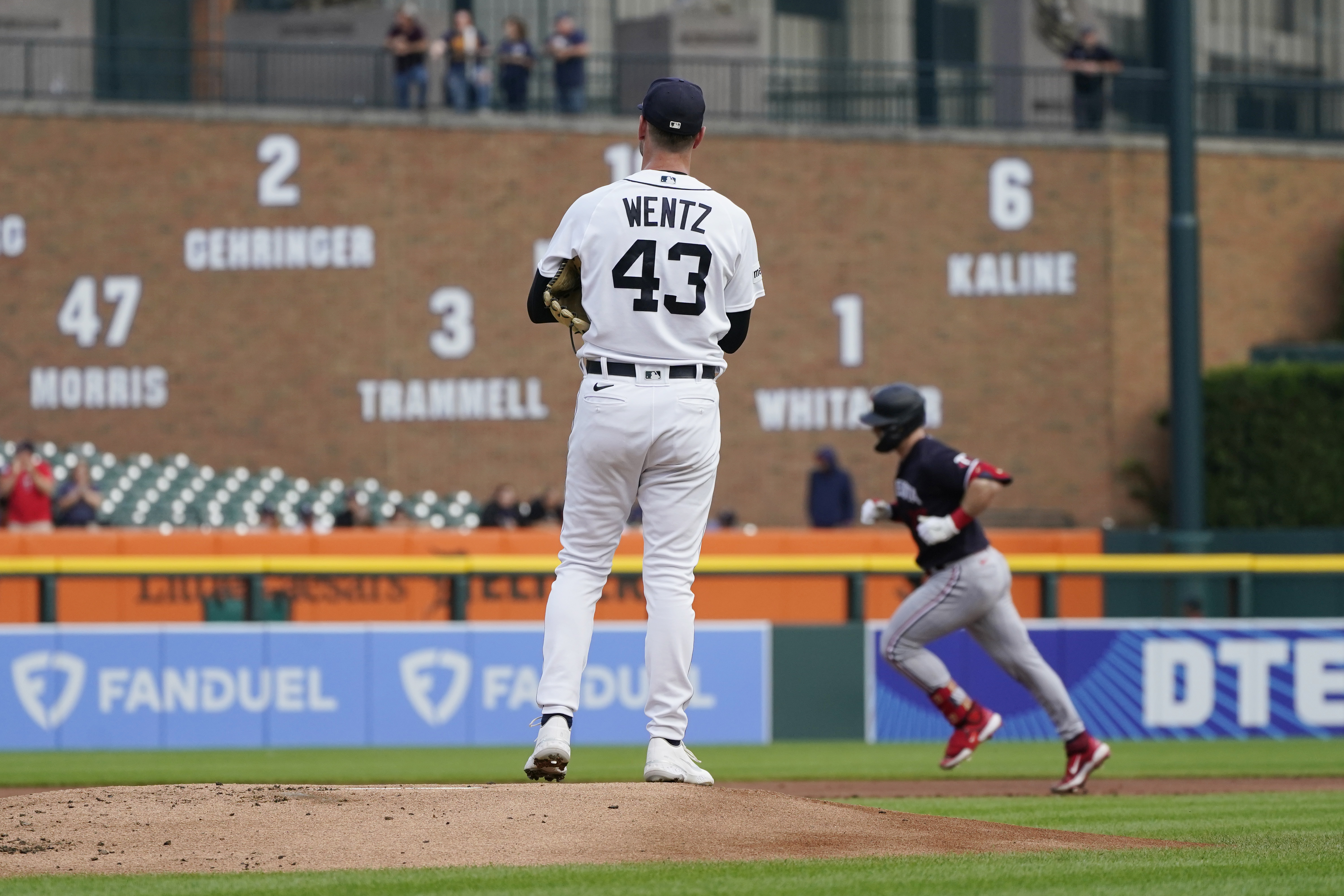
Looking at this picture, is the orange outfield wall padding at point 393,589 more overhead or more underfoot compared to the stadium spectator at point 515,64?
more underfoot

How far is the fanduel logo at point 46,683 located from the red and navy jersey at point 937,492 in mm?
6390

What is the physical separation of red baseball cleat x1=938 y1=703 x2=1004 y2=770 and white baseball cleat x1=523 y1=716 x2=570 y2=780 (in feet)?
13.5

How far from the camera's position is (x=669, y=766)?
6031 millimetres

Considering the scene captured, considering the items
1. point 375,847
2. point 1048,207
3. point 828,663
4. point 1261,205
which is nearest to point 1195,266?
point 828,663


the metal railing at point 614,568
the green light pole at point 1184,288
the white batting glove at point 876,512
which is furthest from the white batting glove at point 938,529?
the green light pole at point 1184,288

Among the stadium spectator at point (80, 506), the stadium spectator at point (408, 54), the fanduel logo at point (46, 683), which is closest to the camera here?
the fanduel logo at point (46, 683)

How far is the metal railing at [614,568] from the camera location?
13.7m

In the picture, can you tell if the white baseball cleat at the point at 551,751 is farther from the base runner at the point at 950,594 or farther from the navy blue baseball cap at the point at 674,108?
the base runner at the point at 950,594

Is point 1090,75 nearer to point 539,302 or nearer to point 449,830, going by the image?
point 539,302

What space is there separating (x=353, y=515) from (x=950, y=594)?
1153cm

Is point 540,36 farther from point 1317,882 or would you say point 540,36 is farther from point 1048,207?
point 1317,882

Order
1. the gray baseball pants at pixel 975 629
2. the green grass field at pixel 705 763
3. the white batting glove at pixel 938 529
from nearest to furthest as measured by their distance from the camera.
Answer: the white batting glove at pixel 938 529
the gray baseball pants at pixel 975 629
the green grass field at pixel 705 763

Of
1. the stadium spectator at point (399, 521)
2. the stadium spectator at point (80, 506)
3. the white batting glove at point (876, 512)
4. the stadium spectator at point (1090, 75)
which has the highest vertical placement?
the stadium spectator at point (1090, 75)

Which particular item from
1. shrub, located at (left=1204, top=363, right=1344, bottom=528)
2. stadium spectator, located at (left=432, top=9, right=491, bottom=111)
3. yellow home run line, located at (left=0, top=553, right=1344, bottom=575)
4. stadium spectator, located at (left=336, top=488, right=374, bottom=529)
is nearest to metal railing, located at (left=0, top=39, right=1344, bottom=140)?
stadium spectator, located at (left=432, top=9, right=491, bottom=111)
